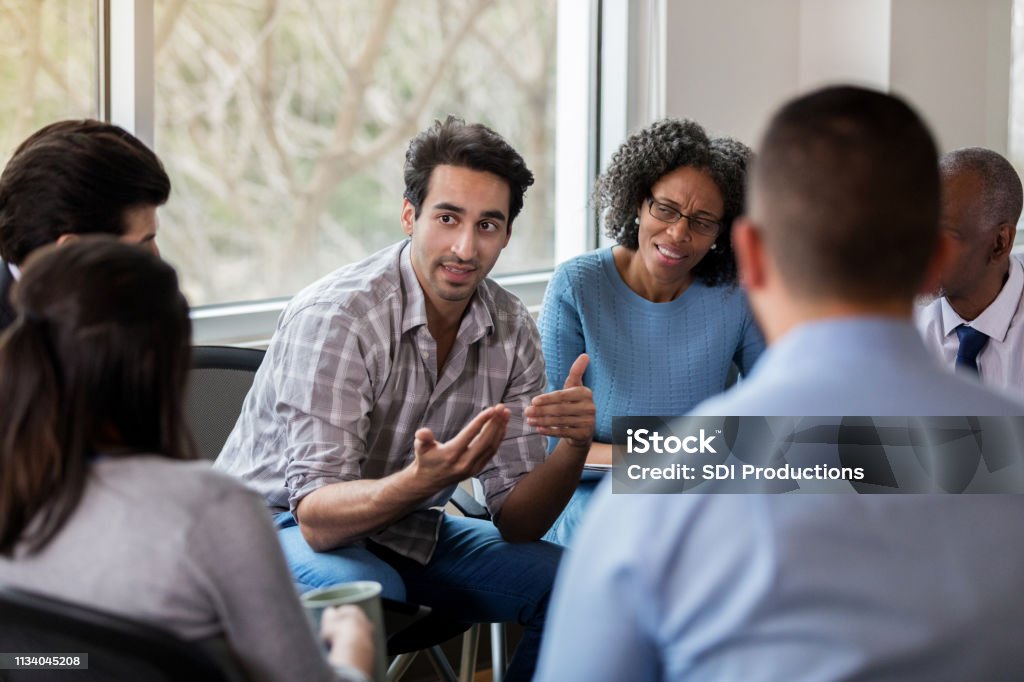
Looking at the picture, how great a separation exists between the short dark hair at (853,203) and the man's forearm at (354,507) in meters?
0.99

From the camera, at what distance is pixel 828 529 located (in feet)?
2.83

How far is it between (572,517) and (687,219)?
2.48 ft

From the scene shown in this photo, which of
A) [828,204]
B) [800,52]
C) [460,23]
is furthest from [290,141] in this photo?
[828,204]

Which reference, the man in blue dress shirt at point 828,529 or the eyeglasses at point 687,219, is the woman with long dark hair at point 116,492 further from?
the eyeglasses at point 687,219

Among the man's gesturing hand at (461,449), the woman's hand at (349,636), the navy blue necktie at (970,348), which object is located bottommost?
the woman's hand at (349,636)

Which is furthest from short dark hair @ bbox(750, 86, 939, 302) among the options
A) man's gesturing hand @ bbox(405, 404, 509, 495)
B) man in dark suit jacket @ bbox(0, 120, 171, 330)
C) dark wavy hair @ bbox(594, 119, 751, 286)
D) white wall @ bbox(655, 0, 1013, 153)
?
white wall @ bbox(655, 0, 1013, 153)

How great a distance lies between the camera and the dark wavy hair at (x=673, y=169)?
2707 mm

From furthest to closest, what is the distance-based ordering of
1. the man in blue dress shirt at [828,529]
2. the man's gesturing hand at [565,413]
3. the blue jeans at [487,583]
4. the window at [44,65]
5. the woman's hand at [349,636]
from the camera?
the window at [44,65]
the blue jeans at [487,583]
the man's gesturing hand at [565,413]
the woman's hand at [349,636]
the man in blue dress shirt at [828,529]

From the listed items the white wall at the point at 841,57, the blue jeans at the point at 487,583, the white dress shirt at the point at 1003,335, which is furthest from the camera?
the white wall at the point at 841,57

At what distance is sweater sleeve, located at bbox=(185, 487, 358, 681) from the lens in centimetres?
106

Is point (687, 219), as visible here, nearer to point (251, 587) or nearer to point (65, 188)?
point (65, 188)

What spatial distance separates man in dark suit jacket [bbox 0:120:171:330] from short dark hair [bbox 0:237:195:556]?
Result: 0.71 m

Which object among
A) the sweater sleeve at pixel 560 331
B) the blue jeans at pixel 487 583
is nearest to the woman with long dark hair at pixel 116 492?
the blue jeans at pixel 487 583

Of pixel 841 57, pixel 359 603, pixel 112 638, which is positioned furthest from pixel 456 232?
pixel 841 57
